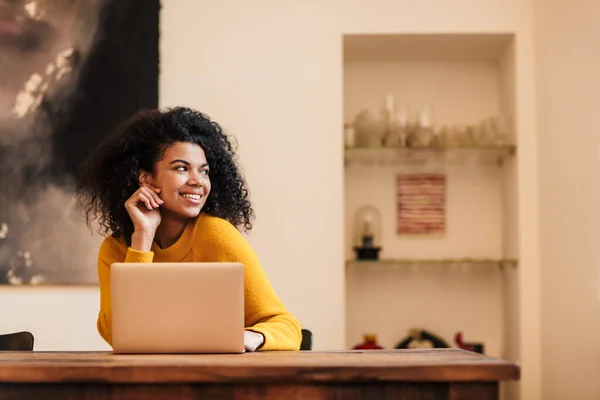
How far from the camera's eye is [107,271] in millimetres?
2166

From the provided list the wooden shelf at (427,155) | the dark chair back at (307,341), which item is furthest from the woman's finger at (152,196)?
the wooden shelf at (427,155)

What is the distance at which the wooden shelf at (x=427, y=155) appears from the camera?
3.55 meters

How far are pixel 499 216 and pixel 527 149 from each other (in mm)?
437

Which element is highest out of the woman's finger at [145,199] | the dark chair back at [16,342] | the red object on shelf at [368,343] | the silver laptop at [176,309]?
the woman's finger at [145,199]

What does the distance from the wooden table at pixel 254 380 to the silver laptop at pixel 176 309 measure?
220 millimetres

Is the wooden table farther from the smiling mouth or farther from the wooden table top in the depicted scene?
the smiling mouth

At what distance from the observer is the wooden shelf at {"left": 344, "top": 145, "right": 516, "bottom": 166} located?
3.55m

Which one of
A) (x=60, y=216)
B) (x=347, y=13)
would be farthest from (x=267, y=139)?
(x=60, y=216)

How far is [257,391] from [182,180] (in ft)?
3.10

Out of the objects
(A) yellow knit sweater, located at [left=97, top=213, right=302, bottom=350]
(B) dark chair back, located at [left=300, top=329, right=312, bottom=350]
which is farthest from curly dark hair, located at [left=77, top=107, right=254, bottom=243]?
(B) dark chair back, located at [left=300, top=329, right=312, bottom=350]

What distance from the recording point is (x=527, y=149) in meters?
3.49

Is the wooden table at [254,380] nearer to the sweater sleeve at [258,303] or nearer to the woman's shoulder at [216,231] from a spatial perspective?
the sweater sleeve at [258,303]

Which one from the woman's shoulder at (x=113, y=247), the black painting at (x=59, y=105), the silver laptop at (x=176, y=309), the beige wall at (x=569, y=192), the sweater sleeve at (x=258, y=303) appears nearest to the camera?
the silver laptop at (x=176, y=309)

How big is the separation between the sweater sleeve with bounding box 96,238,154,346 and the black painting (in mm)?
1141
